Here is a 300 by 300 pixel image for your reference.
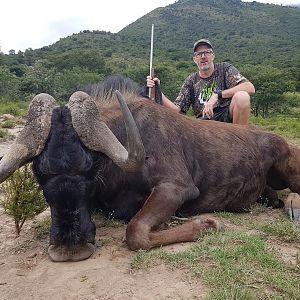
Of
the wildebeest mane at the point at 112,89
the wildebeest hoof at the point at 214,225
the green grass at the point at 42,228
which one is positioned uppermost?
the wildebeest mane at the point at 112,89

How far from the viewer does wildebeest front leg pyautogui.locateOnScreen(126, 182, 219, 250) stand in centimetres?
352

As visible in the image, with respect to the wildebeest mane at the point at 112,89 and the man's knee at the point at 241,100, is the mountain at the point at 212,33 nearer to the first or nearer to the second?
the man's knee at the point at 241,100

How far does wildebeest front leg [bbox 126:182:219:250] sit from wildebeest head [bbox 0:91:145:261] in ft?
1.19

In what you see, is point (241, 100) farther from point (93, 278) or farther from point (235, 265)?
point (93, 278)

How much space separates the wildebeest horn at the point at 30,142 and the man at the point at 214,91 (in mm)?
2638

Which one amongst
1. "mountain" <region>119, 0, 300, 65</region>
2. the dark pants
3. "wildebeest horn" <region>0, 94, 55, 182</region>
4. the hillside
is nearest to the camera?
"wildebeest horn" <region>0, 94, 55, 182</region>

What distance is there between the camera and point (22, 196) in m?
4.04

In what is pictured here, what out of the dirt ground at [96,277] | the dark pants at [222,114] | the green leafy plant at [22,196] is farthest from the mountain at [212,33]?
the dirt ground at [96,277]

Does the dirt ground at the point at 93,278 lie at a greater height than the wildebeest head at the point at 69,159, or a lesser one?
lesser

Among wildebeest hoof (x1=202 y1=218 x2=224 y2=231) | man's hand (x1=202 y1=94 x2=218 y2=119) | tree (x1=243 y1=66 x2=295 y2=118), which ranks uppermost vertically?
man's hand (x1=202 y1=94 x2=218 y2=119)

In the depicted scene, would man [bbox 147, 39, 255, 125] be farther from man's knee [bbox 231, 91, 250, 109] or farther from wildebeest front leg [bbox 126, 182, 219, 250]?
wildebeest front leg [bbox 126, 182, 219, 250]

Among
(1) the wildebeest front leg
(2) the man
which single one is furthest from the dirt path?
(2) the man

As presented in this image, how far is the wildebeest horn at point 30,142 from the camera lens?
3438 mm

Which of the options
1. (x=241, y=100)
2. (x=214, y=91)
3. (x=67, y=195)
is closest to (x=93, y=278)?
(x=67, y=195)
